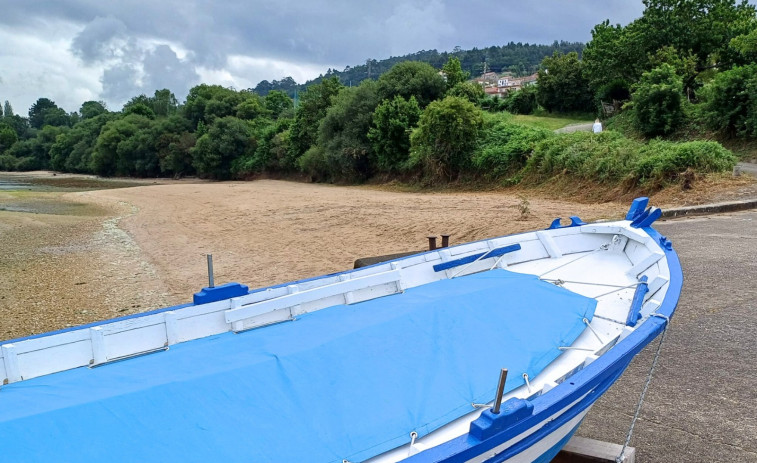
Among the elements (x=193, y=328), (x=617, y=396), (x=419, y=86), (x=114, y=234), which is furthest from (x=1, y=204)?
(x=617, y=396)

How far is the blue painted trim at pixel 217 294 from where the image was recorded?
157 inches

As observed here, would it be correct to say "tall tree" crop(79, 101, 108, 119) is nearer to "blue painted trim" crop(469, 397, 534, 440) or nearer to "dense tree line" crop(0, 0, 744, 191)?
"dense tree line" crop(0, 0, 744, 191)

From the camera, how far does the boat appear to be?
257cm

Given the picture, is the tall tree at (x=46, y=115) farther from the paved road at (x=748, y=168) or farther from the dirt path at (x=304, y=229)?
the paved road at (x=748, y=168)

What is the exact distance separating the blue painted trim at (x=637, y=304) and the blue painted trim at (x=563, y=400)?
7.6 inches

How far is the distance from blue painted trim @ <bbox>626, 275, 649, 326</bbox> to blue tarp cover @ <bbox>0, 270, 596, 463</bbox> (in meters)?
0.41

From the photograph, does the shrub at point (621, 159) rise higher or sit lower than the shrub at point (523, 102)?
lower

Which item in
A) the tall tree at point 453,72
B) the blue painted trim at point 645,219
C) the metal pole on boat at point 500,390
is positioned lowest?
the metal pole on boat at point 500,390

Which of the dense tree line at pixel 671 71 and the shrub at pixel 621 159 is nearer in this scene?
the shrub at pixel 621 159

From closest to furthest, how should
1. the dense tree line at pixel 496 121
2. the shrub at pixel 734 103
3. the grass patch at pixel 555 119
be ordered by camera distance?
the shrub at pixel 734 103
the dense tree line at pixel 496 121
the grass patch at pixel 555 119

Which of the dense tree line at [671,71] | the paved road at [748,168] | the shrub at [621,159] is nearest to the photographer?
the shrub at [621,159]

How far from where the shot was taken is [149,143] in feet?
193

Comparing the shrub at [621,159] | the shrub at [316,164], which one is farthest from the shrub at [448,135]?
the shrub at [316,164]

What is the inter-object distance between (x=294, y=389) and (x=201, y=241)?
13232mm
